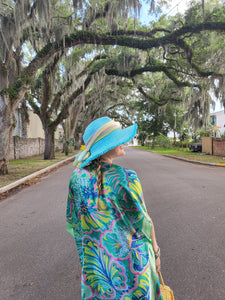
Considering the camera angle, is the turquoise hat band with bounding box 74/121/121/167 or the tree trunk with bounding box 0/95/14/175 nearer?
the turquoise hat band with bounding box 74/121/121/167

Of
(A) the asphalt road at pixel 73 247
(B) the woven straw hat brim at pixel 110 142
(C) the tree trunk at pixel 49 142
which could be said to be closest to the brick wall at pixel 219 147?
(A) the asphalt road at pixel 73 247

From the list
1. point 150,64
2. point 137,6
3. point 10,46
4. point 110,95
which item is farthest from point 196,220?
point 110,95

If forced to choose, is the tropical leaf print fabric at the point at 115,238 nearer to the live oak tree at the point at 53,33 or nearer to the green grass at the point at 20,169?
the green grass at the point at 20,169

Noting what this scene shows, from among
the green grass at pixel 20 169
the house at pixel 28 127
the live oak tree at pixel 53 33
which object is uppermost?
the live oak tree at pixel 53 33

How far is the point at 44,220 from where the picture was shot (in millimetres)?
4109

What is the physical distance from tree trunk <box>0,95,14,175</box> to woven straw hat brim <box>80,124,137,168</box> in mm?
8325

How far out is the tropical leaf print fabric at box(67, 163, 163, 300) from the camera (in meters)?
1.19

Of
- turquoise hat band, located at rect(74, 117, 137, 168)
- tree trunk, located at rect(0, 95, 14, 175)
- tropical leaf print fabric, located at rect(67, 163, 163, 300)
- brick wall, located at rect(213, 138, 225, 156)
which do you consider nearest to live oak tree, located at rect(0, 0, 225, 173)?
tree trunk, located at rect(0, 95, 14, 175)

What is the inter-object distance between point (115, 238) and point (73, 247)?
6.90ft

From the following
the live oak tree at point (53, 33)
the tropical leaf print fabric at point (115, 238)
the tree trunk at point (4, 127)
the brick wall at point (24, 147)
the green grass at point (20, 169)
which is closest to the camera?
the tropical leaf print fabric at point (115, 238)

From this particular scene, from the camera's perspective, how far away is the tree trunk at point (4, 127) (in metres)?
8.41

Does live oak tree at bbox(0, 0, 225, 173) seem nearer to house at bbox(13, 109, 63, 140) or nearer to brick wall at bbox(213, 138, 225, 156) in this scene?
brick wall at bbox(213, 138, 225, 156)

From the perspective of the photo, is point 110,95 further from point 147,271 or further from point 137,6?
point 147,271

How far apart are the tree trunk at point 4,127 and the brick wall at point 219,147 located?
1564 cm
